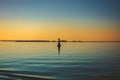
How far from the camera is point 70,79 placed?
2128cm

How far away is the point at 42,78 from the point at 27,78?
136cm

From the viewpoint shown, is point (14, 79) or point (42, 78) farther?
point (42, 78)

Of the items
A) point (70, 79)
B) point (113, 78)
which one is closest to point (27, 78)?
point (70, 79)

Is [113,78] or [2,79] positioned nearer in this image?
[2,79]

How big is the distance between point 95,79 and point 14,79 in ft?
22.9

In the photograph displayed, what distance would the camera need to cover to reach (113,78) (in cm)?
2169

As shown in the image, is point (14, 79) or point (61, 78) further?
point (61, 78)

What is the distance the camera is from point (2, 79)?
65.7 feet

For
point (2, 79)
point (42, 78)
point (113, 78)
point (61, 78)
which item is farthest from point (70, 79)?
point (2, 79)

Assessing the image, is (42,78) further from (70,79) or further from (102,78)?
(102,78)

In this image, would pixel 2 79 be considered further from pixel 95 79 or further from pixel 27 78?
pixel 95 79

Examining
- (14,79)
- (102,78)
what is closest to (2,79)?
(14,79)

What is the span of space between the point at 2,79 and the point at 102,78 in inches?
345

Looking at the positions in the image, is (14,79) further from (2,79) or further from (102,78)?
(102,78)
